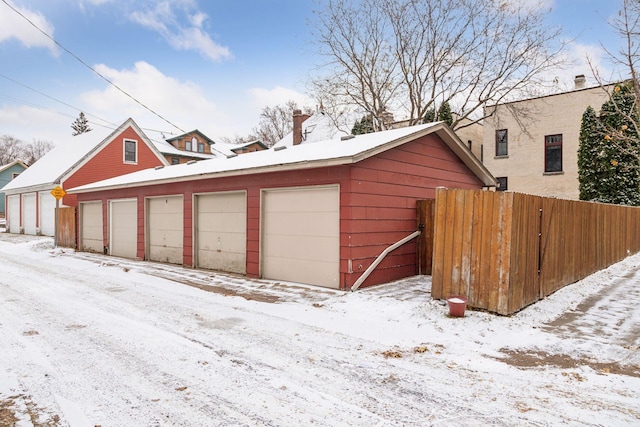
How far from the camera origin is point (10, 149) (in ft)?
190

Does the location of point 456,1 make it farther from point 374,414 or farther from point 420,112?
point 374,414

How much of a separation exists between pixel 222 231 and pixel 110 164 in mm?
16371

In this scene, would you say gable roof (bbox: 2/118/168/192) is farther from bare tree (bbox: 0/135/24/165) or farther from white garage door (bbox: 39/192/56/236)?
bare tree (bbox: 0/135/24/165)

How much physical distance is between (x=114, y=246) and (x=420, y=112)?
1629 cm

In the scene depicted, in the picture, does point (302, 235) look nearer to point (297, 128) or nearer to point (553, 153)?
point (553, 153)

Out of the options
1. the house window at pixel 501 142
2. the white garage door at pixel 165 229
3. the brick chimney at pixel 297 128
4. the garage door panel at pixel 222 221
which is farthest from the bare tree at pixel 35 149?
the house window at pixel 501 142

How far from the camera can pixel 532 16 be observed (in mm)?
17562

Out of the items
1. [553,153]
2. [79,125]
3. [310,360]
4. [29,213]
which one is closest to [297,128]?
[553,153]

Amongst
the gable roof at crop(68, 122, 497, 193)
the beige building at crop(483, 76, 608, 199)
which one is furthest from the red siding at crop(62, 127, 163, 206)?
the beige building at crop(483, 76, 608, 199)

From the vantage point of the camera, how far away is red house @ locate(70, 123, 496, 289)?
7.28m

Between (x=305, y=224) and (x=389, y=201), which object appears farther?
(x=389, y=201)

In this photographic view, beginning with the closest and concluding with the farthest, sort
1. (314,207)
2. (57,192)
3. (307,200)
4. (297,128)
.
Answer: (314,207) → (307,200) → (57,192) → (297,128)

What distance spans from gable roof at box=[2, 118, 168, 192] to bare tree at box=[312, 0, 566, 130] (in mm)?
11965

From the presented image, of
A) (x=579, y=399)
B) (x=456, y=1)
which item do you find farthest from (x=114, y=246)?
(x=456, y=1)
